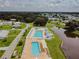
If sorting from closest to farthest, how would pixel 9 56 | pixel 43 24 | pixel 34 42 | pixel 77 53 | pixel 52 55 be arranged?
pixel 9 56 → pixel 52 55 → pixel 77 53 → pixel 34 42 → pixel 43 24

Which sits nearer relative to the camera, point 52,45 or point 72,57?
point 72,57

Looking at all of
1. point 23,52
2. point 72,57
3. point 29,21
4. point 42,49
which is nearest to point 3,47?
point 23,52

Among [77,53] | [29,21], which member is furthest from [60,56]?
[29,21]

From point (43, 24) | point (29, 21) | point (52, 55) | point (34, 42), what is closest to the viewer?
point (52, 55)

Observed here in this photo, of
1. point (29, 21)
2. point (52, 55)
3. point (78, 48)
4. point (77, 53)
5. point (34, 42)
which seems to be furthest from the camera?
point (29, 21)

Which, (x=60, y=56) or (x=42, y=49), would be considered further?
(x=42, y=49)

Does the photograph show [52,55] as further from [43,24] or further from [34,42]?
[43,24]

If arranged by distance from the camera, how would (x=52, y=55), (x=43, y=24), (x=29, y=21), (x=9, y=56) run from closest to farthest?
(x=9, y=56) < (x=52, y=55) < (x=43, y=24) < (x=29, y=21)

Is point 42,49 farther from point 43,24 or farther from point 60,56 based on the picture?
point 43,24
